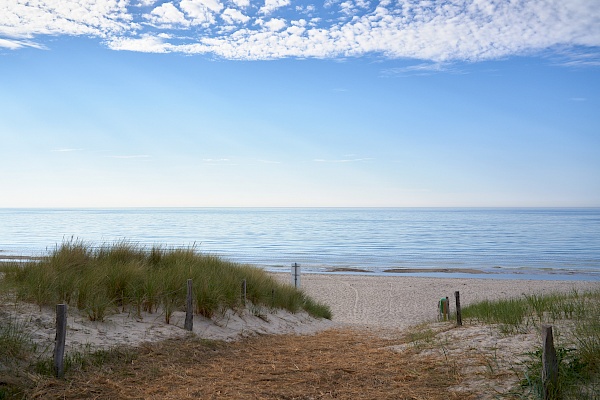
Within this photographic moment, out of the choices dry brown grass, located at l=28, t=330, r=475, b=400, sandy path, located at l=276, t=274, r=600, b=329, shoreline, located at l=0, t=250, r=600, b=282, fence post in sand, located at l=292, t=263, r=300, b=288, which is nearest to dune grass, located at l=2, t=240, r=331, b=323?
dry brown grass, located at l=28, t=330, r=475, b=400

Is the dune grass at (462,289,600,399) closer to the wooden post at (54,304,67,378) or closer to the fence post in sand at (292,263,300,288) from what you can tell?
the wooden post at (54,304,67,378)

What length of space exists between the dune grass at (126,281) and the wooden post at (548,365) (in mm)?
6342

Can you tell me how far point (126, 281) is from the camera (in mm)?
9375

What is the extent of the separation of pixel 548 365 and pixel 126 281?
286 inches

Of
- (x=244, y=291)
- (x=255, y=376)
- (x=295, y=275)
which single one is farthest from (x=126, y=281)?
(x=295, y=275)

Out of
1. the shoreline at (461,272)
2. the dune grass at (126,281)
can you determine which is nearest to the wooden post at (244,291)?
the dune grass at (126,281)

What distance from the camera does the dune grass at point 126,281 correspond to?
844 cm

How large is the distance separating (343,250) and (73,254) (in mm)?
43400

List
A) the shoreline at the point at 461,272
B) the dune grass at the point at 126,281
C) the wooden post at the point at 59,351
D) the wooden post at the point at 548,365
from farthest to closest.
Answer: the shoreline at the point at 461,272 → the dune grass at the point at 126,281 → the wooden post at the point at 59,351 → the wooden post at the point at 548,365

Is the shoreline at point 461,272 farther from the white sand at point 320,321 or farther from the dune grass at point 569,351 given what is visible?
the dune grass at point 569,351

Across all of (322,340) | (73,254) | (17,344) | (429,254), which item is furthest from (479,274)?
(17,344)

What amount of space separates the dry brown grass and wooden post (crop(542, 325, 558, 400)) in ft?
2.89

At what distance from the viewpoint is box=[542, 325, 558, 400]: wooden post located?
16.1 ft

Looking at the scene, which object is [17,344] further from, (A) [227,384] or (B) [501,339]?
(B) [501,339]
